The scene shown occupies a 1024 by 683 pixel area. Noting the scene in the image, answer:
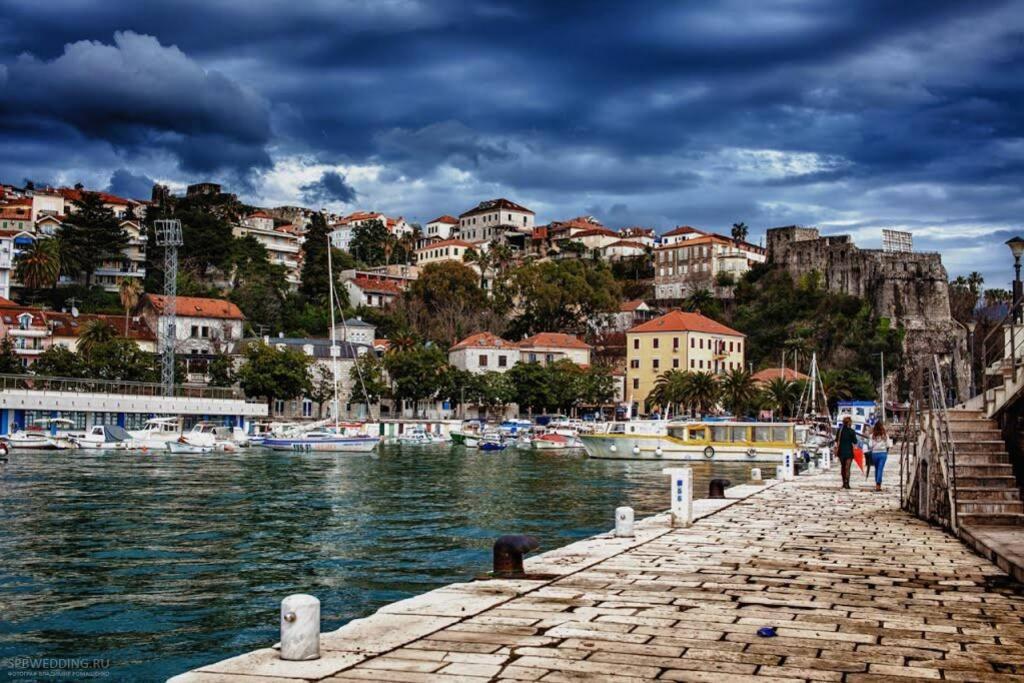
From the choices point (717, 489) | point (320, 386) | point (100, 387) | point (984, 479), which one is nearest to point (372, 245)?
point (320, 386)

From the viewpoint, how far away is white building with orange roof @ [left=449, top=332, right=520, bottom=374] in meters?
116

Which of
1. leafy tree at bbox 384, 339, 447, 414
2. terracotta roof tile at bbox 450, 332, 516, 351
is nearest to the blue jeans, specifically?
leafy tree at bbox 384, 339, 447, 414

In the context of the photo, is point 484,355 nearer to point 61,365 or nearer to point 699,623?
point 61,365

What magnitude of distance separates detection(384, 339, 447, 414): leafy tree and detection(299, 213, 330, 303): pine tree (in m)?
32.4

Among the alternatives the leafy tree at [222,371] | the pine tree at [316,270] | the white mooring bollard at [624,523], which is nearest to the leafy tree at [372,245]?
the pine tree at [316,270]

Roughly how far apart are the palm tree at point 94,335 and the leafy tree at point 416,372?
27.0 m

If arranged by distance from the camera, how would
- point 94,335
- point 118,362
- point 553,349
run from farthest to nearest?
point 553,349
point 94,335
point 118,362

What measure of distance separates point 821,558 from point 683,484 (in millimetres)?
4259

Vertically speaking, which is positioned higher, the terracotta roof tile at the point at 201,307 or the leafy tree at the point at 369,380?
the terracotta roof tile at the point at 201,307

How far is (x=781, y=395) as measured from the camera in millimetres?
98812

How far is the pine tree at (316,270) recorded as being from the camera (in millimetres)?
137625

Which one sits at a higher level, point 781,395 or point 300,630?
point 781,395

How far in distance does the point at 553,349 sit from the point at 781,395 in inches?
1175

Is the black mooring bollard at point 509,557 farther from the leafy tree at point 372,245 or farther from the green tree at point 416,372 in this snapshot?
the leafy tree at point 372,245
